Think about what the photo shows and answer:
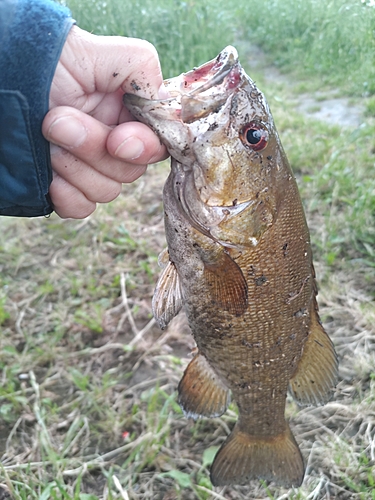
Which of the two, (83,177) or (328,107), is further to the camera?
(328,107)

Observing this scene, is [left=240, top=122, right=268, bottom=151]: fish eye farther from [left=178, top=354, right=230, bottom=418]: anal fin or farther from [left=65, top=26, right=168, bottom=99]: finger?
[left=178, top=354, right=230, bottom=418]: anal fin

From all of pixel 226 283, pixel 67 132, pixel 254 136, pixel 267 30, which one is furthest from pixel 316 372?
pixel 267 30

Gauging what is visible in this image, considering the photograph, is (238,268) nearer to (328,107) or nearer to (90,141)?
(90,141)

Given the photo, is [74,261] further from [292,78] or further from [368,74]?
[292,78]

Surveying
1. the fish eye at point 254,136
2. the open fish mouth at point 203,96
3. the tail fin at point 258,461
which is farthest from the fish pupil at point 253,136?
the tail fin at point 258,461

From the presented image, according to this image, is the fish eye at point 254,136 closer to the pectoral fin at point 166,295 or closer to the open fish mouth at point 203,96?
the open fish mouth at point 203,96

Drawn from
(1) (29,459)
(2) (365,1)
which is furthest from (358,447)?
(2) (365,1)
